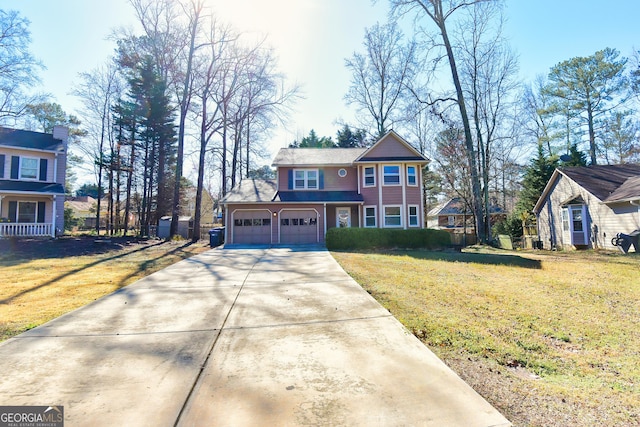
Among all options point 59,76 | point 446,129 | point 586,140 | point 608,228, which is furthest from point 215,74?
point 586,140

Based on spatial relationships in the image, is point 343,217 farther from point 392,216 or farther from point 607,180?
point 607,180

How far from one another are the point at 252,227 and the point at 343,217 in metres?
5.62

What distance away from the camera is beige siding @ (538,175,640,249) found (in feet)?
49.0

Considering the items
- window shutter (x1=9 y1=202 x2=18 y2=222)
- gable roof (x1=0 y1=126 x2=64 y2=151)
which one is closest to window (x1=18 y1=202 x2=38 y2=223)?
window shutter (x1=9 y1=202 x2=18 y2=222)

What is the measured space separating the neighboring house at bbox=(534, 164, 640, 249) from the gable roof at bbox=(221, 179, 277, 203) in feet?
58.8

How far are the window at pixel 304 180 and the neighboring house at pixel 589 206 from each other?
50.2ft

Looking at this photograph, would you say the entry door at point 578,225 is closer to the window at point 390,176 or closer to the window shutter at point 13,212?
the window at point 390,176

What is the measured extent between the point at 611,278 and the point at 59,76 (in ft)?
82.0

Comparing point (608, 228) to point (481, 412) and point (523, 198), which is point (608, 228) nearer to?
point (523, 198)

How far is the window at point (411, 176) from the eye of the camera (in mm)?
18828

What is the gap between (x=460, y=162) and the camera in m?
24.2

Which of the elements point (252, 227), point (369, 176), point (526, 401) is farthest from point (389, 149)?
point (526, 401)

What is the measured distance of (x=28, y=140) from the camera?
19.3 m

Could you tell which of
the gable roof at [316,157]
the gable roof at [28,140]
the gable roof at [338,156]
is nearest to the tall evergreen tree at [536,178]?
the gable roof at [338,156]
